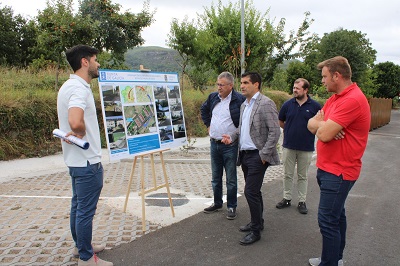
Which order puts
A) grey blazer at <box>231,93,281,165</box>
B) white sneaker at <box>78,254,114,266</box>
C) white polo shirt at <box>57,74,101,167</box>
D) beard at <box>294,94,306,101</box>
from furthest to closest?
beard at <box>294,94,306,101</box> → grey blazer at <box>231,93,281,165</box> → white sneaker at <box>78,254,114,266</box> → white polo shirt at <box>57,74,101,167</box>

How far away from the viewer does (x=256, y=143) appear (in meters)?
4.18

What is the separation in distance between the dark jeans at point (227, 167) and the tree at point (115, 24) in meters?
10.9

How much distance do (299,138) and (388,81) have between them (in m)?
A: 44.9

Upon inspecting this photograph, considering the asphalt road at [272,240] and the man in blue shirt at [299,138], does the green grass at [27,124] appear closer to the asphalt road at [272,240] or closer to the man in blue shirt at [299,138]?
the asphalt road at [272,240]

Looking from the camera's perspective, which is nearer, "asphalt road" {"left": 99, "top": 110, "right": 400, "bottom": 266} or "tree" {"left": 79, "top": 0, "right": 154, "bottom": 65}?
"asphalt road" {"left": 99, "top": 110, "right": 400, "bottom": 266}

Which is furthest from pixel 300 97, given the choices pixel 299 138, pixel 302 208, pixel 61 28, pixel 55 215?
pixel 61 28

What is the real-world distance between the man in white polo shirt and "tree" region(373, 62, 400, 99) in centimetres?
4600

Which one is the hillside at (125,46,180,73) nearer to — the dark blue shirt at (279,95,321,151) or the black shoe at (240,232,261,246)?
the dark blue shirt at (279,95,321,151)

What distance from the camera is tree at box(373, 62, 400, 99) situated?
42.6m

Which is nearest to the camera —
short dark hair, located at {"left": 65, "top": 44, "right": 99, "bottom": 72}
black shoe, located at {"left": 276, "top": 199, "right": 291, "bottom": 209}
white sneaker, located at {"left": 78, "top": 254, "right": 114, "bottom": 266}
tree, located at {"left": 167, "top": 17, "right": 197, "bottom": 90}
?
short dark hair, located at {"left": 65, "top": 44, "right": 99, "bottom": 72}

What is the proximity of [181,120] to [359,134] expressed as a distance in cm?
288

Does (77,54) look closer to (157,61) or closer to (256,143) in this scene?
(256,143)

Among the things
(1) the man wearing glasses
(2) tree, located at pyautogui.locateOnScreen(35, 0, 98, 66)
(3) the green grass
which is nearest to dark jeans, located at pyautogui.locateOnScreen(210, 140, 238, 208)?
(1) the man wearing glasses

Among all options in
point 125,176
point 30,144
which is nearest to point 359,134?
point 125,176
